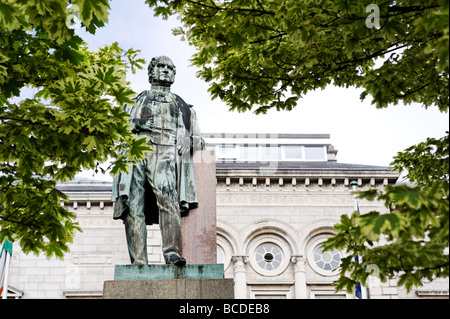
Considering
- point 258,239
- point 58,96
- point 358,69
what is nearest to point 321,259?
point 258,239

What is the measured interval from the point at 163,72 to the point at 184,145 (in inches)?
47.8

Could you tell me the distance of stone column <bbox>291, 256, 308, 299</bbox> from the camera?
28.3 metres

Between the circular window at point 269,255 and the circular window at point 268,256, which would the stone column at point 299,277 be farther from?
the circular window at point 268,256

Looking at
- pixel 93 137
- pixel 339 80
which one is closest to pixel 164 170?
pixel 93 137

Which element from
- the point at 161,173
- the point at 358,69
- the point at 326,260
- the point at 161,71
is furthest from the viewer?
the point at 326,260

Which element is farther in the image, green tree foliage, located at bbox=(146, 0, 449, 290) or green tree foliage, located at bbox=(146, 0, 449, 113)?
green tree foliage, located at bbox=(146, 0, 449, 113)

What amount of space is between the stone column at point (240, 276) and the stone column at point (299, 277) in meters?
2.41

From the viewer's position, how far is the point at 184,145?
8.75 meters

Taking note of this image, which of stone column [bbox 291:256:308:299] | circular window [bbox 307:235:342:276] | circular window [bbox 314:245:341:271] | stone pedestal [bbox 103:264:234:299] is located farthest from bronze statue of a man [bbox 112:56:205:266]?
circular window [bbox 314:245:341:271]

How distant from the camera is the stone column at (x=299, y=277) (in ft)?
92.9

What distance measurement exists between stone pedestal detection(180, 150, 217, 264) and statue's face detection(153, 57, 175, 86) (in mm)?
1237

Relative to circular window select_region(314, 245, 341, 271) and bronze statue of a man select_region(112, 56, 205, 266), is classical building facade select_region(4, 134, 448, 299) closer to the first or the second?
circular window select_region(314, 245, 341, 271)

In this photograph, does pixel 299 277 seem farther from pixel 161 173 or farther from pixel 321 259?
pixel 161 173

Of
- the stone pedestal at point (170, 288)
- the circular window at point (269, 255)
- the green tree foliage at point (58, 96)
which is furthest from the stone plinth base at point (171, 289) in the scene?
the circular window at point (269, 255)
